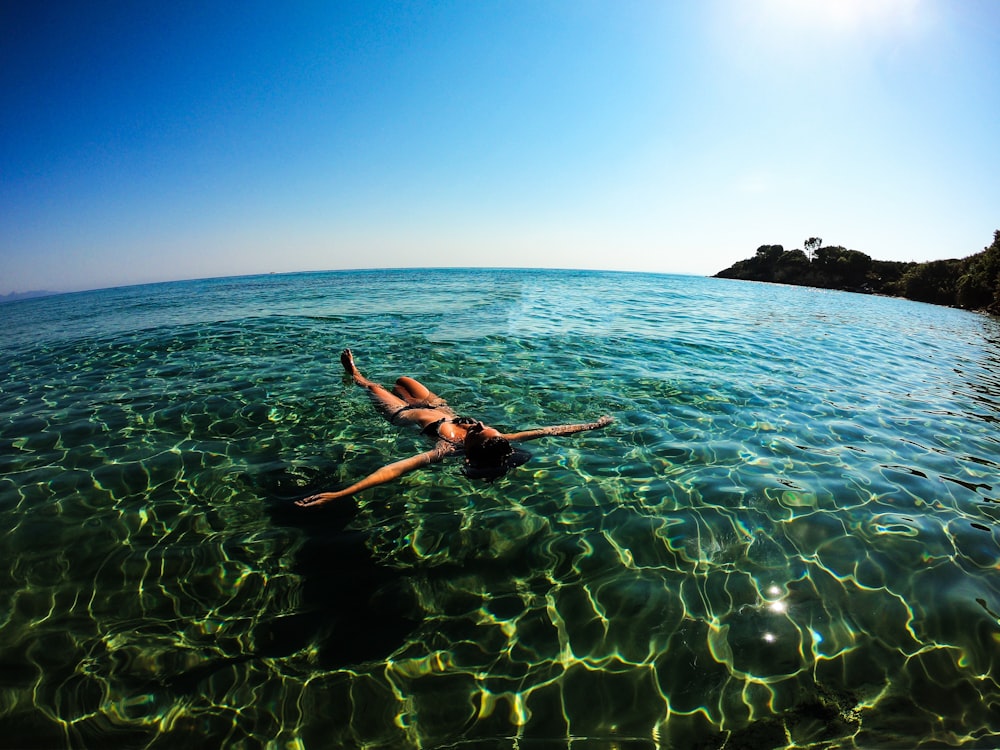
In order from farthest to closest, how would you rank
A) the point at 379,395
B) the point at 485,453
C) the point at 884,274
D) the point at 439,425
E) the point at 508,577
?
1. the point at 884,274
2. the point at 379,395
3. the point at 439,425
4. the point at 485,453
5. the point at 508,577

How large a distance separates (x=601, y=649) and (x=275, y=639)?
2842mm

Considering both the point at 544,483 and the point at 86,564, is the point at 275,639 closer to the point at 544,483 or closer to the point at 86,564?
the point at 86,564

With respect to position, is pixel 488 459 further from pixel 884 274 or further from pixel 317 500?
pixel 884 274

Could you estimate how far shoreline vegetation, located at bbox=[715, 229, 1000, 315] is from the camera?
40.7m

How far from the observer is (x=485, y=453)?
18.9ft

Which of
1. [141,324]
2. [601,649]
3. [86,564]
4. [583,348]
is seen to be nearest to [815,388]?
[583,348]

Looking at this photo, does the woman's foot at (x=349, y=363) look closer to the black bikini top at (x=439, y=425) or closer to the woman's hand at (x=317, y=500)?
the black bikini top at (x=439, y=425)

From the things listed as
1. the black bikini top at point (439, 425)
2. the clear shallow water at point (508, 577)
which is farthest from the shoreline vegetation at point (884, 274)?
the black bikini top at point (439, 425)

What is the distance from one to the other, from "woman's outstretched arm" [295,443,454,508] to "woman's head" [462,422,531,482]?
1.79ft

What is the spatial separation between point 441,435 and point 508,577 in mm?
3005

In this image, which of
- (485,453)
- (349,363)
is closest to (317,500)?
(485,453)

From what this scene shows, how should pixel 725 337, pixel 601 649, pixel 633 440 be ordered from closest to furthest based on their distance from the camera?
1. pixel 601 649
2. pixel 633 440
3. pixel 725 337

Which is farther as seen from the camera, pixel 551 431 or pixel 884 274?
pixel 884 274

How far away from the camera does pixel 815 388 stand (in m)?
9.67
